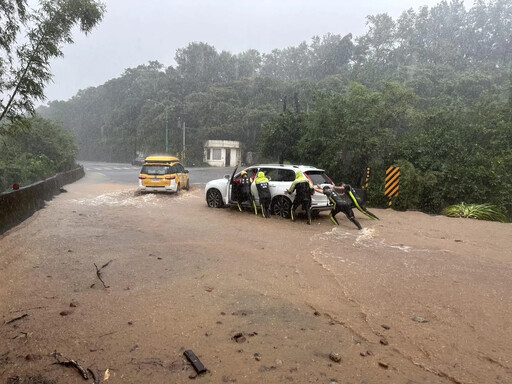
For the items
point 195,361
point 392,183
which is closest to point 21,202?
point 195,361

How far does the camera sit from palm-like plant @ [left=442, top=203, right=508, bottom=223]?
10.8 metres

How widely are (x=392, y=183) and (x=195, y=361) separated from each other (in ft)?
34.8

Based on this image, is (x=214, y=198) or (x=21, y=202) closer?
(x=21, y=202)

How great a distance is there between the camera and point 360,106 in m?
16.5

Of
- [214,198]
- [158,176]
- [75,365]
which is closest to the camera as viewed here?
[75,365]

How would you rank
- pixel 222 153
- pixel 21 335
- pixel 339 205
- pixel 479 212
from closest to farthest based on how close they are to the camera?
pixel 21 335, pixel 339 205, pixel 479 212, pixel 222 153

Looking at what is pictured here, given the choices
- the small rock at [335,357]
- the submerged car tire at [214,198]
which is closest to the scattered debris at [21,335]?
the small rock at [335,357]

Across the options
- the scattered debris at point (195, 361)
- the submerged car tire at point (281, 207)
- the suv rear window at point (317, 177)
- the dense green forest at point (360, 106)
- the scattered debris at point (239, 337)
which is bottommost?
the scattered debris at point (239, 337)

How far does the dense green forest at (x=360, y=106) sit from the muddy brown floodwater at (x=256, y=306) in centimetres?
554

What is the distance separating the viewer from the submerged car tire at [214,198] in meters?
11.9

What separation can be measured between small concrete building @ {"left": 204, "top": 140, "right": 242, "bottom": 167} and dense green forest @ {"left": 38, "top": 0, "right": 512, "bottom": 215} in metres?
1.97

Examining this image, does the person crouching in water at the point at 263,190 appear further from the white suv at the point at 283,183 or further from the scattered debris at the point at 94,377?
the scattered debris at the point at 94,377

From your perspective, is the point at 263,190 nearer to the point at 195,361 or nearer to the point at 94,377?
the point at 195,361

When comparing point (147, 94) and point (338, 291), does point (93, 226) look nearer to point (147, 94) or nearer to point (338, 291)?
point (338, 291)
